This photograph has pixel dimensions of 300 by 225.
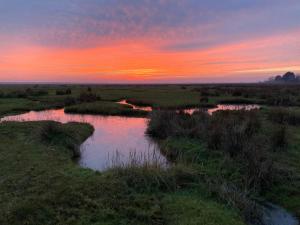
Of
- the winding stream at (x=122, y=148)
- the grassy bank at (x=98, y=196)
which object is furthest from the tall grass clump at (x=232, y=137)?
the grassy bank at (x=98, y=196)

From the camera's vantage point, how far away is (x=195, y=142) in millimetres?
14547

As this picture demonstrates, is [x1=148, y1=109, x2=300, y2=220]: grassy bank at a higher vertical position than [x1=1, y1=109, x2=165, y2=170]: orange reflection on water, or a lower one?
higher

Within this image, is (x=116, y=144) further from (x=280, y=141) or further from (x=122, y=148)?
(x=280, y=141)

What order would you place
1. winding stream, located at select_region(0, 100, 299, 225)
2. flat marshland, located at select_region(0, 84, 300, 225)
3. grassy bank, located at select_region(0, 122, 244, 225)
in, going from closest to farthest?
grassy bank, located at select_region(0, 122, 244, 225)
flat marshland, located at select_region(0, 84, 300, 225)
winding stream, located at select_region(0, 100, 299, 225)

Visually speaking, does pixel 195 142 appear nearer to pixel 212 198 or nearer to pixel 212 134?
pixel 212 134

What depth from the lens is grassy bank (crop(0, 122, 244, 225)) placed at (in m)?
6.64

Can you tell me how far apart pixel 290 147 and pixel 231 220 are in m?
8.70

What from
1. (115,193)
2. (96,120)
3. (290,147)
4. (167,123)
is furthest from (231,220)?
(96,120)

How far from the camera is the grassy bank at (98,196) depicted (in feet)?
21.8

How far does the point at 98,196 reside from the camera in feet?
25.5

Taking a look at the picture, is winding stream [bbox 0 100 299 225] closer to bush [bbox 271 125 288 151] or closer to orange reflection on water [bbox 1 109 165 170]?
orange reflection on water [bbox 1 109 165 170]

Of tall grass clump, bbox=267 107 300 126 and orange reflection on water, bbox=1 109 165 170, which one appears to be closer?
orange reflection on water, bbox=1 109 165 170

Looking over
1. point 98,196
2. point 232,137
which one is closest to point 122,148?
point 232,137

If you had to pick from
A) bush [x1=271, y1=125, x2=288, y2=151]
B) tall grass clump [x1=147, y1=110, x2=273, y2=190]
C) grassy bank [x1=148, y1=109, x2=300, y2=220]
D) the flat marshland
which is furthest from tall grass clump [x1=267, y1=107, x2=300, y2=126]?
bush [x1=271, y1=125, x2=288, y2=151]
